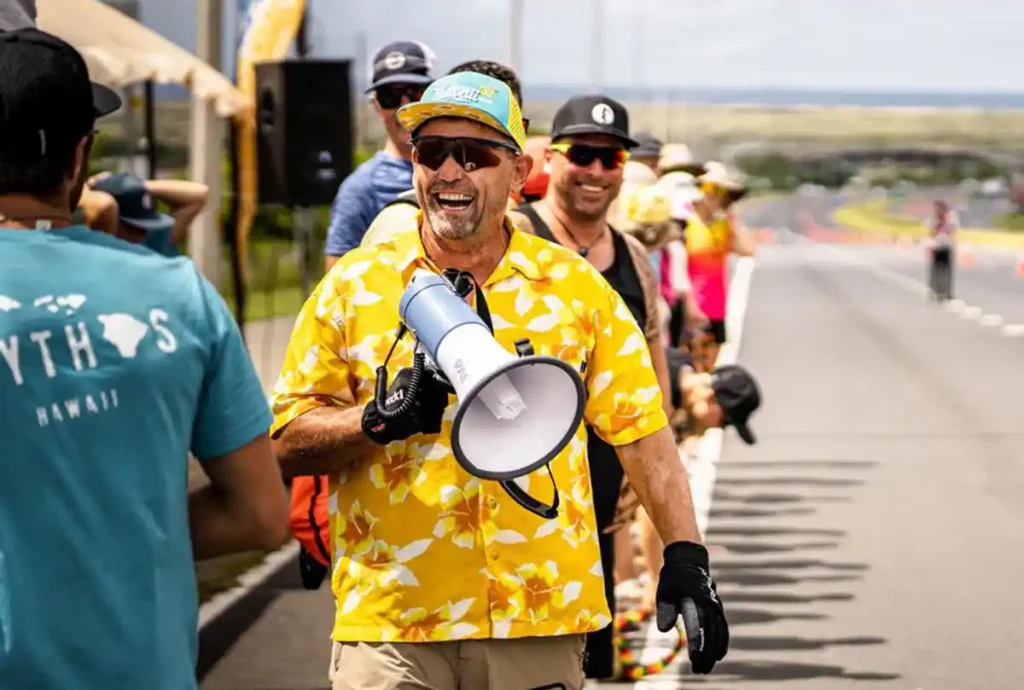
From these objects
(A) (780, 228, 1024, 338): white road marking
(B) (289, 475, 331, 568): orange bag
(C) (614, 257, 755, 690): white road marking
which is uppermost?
(B) (289, 475, 331, 568): orange bag

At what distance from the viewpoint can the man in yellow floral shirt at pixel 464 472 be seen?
14.3 ft

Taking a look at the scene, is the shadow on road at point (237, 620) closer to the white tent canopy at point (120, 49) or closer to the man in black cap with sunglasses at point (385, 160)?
the man in black cap with sunglasses at point (385, 160)

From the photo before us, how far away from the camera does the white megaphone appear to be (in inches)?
152

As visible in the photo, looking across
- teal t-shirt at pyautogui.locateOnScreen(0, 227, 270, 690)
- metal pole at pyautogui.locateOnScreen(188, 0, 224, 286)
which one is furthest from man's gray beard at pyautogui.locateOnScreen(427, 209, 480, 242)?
metal pole at pyautogui.locateOnScreen(188, 0, 224, 286)

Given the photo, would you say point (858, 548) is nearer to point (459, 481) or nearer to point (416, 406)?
point (459, 481)

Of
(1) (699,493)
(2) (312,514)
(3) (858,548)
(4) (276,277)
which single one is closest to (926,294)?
(4) (276,277)

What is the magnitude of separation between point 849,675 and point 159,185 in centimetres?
329

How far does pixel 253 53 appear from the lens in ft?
55.4

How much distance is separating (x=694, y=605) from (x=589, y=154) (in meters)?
2.66

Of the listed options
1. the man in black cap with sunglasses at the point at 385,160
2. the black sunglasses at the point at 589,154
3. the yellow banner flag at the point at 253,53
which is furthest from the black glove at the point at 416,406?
the yellow banner flag at the point at 253,53

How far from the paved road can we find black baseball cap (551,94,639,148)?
2483mm

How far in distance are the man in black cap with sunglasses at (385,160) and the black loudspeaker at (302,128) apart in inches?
335

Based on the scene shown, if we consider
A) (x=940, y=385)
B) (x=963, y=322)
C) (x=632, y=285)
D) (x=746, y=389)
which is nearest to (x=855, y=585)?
(x=746, y=389)

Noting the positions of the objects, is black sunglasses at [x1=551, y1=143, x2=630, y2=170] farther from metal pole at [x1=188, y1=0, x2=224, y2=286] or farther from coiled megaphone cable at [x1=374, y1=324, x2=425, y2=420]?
metal pole at [x1=188, y1=0, x2=224, y2=286]
